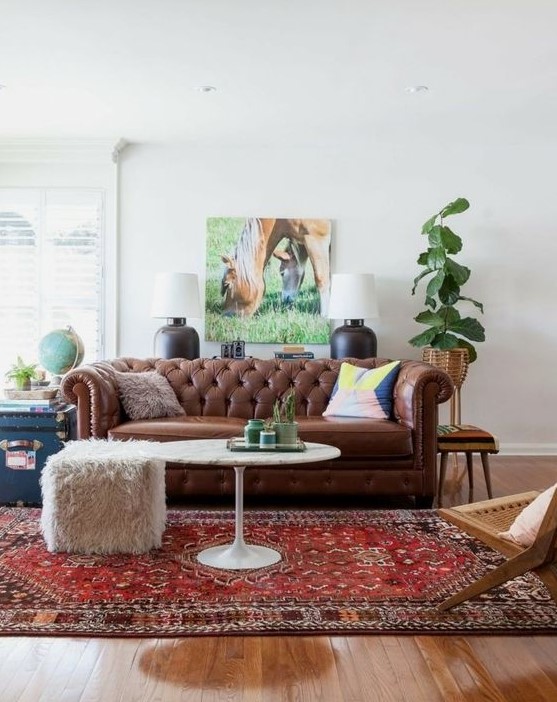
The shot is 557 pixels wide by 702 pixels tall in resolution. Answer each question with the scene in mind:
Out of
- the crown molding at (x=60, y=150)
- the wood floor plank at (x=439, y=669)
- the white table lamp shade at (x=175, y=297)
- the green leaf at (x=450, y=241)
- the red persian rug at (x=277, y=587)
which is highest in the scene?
the crown molding at (x=60, y=150)

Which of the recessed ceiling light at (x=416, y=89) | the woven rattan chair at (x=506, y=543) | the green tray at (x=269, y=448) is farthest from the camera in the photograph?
the recessed ceiling light at (x=416, y=89)

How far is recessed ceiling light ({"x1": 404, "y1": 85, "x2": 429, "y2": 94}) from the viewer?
201 inches

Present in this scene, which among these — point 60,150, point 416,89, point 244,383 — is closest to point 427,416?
point 244,383

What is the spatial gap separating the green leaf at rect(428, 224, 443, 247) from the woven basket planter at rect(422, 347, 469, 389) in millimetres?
798

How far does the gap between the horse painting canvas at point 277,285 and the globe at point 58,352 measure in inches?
58.3

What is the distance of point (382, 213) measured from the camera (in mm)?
6496

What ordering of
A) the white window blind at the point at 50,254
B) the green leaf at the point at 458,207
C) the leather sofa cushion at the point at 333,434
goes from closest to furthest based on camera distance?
the leather sofa cushion at the point at 333,434 → the green leaf at the point at 458,207 → the white window blind at the point at 50,254

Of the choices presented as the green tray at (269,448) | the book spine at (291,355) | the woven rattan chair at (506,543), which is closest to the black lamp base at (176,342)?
the book spine at (291,355)

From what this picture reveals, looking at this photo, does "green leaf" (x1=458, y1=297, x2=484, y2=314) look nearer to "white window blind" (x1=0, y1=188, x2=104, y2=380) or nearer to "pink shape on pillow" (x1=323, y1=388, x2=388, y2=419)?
"pink shape on pillow" (x1=323, y1=388, x2=388, y2=419)

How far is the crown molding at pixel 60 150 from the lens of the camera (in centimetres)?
638

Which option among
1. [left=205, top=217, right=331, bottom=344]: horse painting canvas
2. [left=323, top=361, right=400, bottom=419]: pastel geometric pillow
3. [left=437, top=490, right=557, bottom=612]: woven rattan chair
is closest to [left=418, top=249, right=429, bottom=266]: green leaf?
[left=205, top=217, right=331, bottom=344]: horse painting canvas

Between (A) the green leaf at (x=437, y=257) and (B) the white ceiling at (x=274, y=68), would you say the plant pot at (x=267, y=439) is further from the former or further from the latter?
(A) the green leaf at (x=437, y=257)

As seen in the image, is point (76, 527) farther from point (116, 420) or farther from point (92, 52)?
point (92, 52)

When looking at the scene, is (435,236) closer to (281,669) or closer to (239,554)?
(239,554)
